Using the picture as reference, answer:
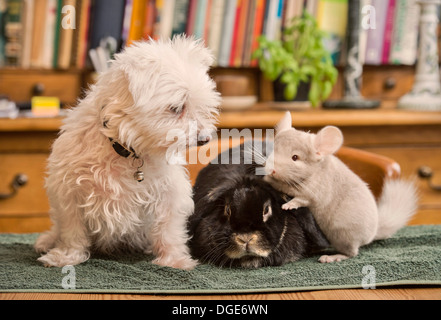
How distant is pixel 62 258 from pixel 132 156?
0.81ft

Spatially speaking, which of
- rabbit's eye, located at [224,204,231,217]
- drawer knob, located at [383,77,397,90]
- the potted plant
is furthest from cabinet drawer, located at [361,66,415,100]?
rabbit's eye, located at [224,204,231,217]

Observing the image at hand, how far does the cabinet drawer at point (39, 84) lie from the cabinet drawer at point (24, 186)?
340 mm

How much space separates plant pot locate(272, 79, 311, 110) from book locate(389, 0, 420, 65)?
48 cm

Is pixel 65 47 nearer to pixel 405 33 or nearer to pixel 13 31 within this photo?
pixel 13 31

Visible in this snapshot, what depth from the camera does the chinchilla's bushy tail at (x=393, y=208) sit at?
48.7 inches

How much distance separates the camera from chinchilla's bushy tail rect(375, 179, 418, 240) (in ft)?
4.06

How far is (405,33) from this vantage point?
8.14ft

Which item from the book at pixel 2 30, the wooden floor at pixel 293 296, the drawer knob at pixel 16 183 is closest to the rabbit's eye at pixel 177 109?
the wooden floor at pixel 293 296

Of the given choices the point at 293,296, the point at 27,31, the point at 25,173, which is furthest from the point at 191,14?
the point at 293,296

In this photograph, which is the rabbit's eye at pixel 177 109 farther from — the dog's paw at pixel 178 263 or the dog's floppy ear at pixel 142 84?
the dog's paw at pixel 178 263

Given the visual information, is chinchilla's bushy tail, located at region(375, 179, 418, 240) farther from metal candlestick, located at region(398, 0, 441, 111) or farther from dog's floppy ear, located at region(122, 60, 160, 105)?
metal candlestick, located at region(398, 0, 441, 111)

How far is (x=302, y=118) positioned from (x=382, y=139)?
1.17 ft

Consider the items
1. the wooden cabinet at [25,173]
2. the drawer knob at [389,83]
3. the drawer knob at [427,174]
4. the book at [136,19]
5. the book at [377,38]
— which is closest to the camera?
the wooden cabinet at [25,173]

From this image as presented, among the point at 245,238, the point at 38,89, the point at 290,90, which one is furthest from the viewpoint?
the point at 38,89
